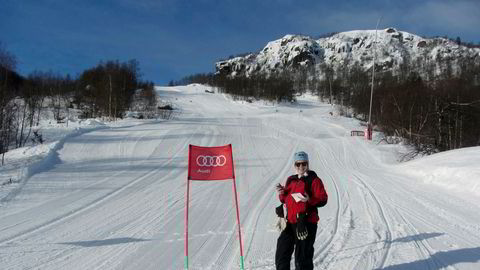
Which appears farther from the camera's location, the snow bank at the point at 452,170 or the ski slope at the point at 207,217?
the snow bank at the point at 452,170

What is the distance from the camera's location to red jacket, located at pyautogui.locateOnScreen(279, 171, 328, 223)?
16.3 ft

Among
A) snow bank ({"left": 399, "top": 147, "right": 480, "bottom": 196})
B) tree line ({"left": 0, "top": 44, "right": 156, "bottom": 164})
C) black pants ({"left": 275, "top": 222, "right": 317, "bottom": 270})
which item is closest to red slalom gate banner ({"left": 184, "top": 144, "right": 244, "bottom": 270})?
black pants ({"left": 275, "top": 222, "right": 317, "bottom": 270})

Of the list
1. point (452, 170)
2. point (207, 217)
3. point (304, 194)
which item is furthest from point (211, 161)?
point (452, 170)

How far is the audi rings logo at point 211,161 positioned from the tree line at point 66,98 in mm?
18728

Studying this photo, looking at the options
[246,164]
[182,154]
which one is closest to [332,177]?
[246,164]

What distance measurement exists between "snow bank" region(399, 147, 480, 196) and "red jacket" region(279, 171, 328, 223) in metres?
8.77

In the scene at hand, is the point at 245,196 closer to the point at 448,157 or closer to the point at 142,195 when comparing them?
the point at 142,195

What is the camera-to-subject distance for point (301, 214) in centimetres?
497

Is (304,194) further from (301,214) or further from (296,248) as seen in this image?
(296,248)

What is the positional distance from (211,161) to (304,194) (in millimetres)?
1986

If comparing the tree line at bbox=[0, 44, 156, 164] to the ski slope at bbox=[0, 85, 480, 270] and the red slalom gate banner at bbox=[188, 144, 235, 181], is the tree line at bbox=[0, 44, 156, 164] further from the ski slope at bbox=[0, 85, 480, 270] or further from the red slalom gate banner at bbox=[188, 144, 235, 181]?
the red slalom gate banner at bbox=[188, 144, 235, 181]

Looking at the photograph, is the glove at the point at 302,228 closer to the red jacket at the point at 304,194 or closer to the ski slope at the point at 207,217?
the red jacket at the point at 304,194

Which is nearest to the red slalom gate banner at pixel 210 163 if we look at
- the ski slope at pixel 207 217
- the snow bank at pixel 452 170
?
the ski slope at pixel 207 217

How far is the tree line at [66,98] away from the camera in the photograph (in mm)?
22422
